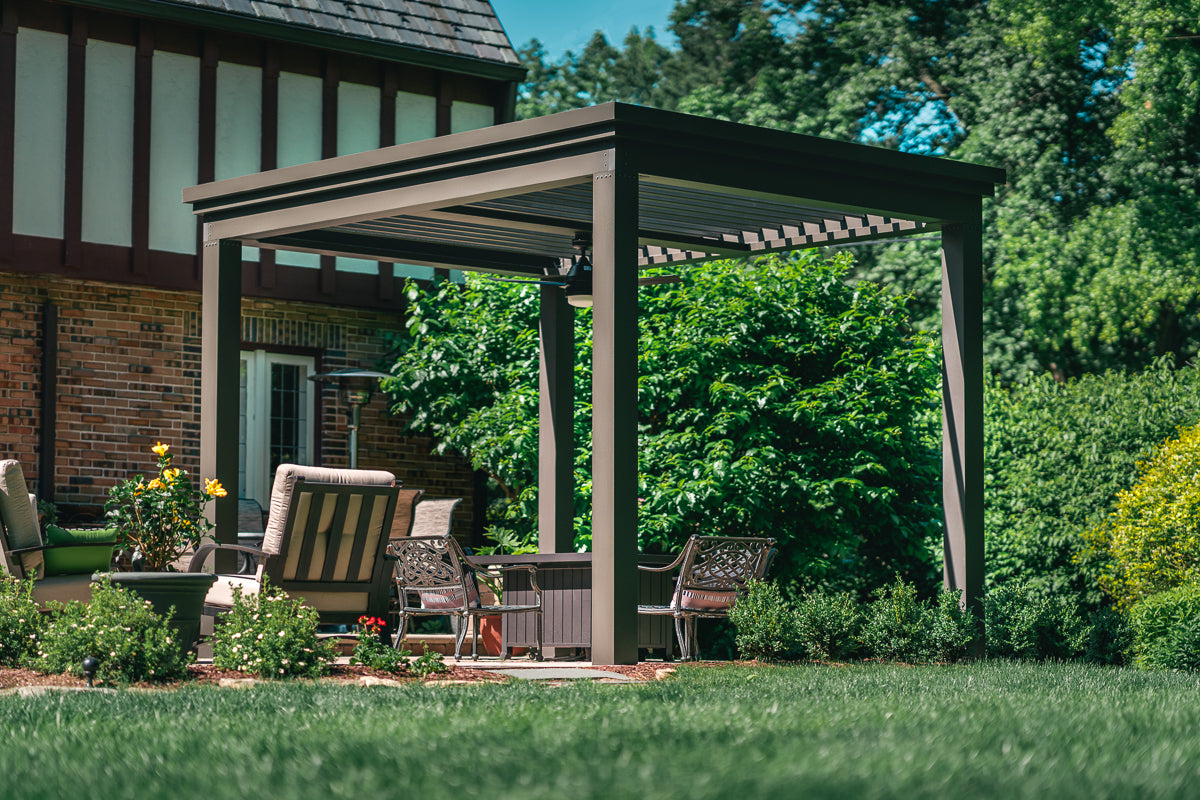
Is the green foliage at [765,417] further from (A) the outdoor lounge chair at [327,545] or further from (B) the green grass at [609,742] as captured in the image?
(B) the green grass at [609,742]

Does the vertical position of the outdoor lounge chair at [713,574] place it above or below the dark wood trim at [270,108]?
below

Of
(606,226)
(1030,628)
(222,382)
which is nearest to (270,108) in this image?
(222,382)

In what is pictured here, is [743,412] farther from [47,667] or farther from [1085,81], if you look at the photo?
[1085,81]

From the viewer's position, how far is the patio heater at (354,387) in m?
14.2

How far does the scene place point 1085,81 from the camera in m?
22.1

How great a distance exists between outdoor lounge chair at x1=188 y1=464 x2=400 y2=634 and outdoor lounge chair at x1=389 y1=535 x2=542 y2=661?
835 millimetres

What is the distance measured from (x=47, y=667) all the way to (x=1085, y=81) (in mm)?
18702

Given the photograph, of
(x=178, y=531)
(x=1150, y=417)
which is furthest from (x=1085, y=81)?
(x=178, y=531)

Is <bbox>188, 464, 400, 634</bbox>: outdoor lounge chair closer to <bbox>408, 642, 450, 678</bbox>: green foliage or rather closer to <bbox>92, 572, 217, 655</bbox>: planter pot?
<bbox>92, 572, 217, 655</bbox>: planter pot

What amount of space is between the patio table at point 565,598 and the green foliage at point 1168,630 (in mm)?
3059

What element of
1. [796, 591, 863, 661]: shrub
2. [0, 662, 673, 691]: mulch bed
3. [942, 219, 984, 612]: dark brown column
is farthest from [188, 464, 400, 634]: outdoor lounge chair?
[942, 219, 984, 612]: dark brown column

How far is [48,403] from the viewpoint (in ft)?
43.3

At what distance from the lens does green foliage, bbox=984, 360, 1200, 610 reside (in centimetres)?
1395

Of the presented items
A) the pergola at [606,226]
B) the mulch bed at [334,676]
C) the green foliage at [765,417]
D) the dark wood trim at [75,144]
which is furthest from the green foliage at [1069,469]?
the dark wood trim at [75,144]
